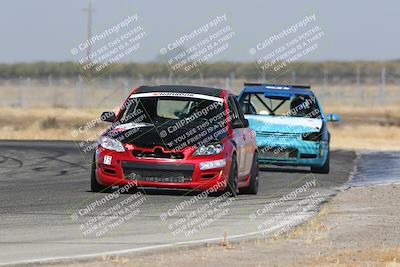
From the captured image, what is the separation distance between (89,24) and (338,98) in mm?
17173

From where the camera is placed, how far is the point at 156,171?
1427 centimetres

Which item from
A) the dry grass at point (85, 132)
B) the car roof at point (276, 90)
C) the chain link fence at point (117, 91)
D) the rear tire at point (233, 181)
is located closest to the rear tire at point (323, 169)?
the car roof at point (276, 90)

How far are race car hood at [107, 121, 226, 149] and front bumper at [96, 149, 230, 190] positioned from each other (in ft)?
0.67

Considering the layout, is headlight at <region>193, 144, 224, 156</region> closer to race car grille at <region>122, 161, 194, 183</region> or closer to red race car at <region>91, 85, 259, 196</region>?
red race car at <region>91, 85, 259, 196</region>

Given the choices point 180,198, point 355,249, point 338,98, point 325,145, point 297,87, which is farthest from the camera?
point 338,98

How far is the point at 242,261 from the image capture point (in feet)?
30.7

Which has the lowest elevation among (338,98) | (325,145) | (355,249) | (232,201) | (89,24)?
(338,98)

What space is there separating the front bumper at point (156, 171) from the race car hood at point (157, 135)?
206 mm

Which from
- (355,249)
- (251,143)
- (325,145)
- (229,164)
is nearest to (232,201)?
(229,164)

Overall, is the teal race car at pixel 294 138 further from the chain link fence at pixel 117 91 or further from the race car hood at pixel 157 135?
the chain link fence at pixel 117 91

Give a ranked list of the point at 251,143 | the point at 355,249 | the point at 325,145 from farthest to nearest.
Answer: the point at 325,145
the point at 251,143
the point at 355,249

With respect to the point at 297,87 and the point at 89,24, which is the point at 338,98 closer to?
the point at 89,24

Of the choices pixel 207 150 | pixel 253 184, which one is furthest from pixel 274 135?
pixel 207 150

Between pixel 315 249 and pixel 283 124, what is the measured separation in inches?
395
